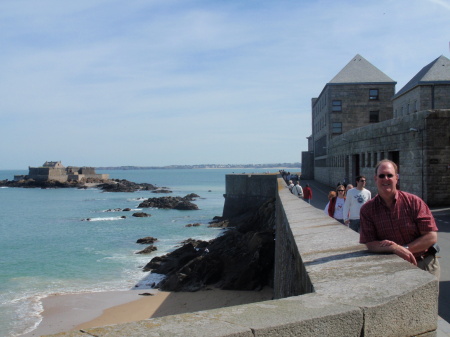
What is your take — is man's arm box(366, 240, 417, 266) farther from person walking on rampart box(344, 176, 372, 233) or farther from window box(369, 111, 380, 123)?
window box(369, 111, 380, 123)

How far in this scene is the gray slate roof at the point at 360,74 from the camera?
42562mm

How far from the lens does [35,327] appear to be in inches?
648

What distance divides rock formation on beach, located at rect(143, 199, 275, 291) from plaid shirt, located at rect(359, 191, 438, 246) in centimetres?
1502

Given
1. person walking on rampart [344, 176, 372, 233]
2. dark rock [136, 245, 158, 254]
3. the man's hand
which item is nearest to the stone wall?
the man's hand

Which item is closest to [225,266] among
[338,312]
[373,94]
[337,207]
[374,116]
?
[337,207]

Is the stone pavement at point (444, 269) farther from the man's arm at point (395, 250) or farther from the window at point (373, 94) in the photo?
the window at point (373, 94)

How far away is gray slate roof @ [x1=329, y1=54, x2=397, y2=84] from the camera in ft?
140

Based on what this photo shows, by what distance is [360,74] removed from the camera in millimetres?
43469

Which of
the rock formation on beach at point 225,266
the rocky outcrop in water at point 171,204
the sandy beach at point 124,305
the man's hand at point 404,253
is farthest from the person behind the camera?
the rocky outcrop in water at point 171,204

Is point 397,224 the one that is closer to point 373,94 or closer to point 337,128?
point 337,128

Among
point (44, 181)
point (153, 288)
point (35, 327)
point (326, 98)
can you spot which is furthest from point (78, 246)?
point (44, 181)

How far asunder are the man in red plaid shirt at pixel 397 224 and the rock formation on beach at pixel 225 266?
15.0m

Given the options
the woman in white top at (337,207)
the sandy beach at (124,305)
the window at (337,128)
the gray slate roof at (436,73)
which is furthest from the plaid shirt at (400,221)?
the window at (337,128)

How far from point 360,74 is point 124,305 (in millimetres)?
32787
